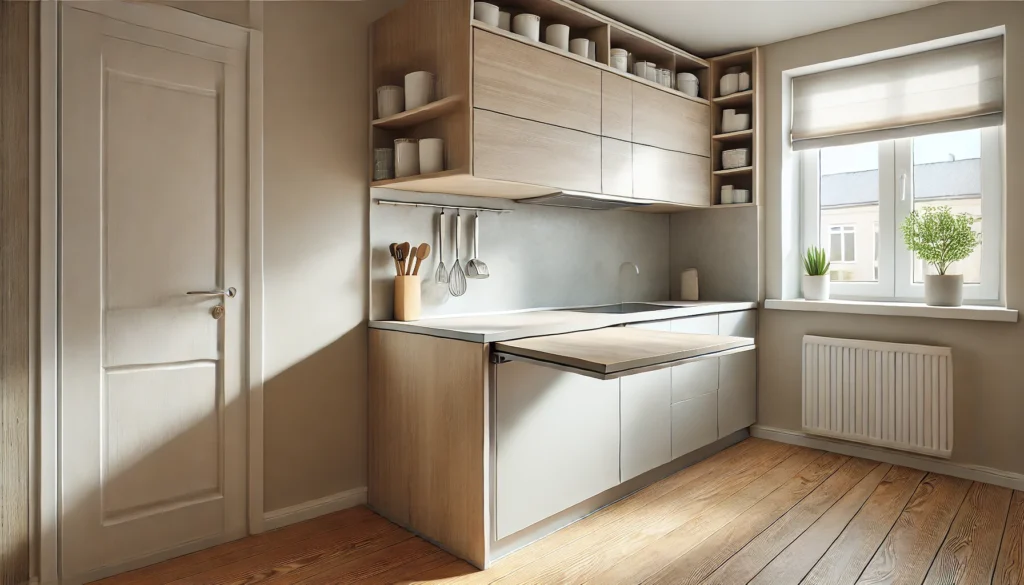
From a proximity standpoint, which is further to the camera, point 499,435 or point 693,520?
point 693,520

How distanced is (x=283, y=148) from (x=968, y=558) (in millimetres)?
3015

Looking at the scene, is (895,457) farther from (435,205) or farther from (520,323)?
(435,205)

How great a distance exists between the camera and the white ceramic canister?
106 inches

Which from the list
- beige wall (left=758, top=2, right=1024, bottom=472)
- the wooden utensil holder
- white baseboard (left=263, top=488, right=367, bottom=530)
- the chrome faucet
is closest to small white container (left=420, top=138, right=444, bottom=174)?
the wooden utensil holder

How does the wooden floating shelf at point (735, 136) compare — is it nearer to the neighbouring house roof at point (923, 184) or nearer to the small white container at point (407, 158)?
the neighbouring house roof at point (923, 184)

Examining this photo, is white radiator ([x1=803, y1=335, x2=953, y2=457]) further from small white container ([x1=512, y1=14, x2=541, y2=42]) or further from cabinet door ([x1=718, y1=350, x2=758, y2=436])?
small white container ([x1=512, y1=14, x2=541, y2=42])

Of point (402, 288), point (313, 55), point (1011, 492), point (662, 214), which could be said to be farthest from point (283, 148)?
point (1011, 492)

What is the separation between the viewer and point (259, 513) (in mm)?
2398

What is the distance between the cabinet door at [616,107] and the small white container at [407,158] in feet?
3.02

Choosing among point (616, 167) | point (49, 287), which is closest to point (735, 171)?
point (616, 167)

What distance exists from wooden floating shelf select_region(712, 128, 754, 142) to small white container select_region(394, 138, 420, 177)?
6.62 feet

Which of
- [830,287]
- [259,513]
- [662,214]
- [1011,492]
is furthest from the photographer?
[662,214]

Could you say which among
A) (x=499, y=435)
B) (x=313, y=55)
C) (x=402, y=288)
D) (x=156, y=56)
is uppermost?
(x=313, y=55)

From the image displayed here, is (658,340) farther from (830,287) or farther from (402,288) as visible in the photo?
(830,287)
